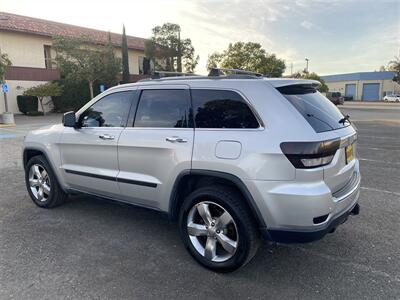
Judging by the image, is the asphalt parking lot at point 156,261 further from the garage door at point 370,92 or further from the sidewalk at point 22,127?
the garage door at point 370,92

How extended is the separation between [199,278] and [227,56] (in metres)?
31.3

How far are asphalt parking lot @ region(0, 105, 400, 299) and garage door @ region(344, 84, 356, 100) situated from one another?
75291 millimetres

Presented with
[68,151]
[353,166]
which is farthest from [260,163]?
[68,151]

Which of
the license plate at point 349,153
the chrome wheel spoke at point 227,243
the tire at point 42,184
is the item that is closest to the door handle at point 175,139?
the chrome wheel spoke at point 227,243

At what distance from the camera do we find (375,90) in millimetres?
68062

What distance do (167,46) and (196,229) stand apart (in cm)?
3060

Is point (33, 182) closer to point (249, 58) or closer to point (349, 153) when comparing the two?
point (349, 153)

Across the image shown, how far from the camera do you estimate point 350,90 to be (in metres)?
73.1

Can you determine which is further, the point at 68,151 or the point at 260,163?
the point at 68,151

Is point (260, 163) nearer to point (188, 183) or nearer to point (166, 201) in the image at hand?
point (188, 183)

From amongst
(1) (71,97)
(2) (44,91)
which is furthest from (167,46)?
(2) (44,91)

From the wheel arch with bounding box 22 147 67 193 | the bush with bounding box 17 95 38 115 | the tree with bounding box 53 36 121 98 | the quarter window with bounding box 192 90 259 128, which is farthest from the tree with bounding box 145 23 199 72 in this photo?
the quarter window with bounding box 192 90 259 128

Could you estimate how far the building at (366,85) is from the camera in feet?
217

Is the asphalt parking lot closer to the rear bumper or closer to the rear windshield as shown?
the rear bumper
